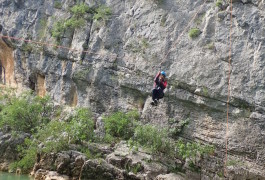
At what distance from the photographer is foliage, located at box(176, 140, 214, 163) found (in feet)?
47.5

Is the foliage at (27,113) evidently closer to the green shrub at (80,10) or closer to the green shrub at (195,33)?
the green shrub at (80,10)

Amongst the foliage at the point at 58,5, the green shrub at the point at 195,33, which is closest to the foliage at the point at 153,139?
the green shrub at the point at 195,33

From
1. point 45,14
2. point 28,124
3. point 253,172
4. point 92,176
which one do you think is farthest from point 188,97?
point 45,14

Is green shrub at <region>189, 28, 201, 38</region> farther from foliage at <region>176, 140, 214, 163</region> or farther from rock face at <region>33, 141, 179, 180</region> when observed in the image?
rock face at <region>33, 141, 179, 180</region>

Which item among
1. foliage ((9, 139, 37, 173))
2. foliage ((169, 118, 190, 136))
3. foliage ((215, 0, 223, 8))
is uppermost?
foliage ((215, 0, 223, 8))

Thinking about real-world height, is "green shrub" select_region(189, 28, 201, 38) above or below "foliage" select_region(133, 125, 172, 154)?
above

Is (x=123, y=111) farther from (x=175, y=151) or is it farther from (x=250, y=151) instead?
(x=250, y=151)

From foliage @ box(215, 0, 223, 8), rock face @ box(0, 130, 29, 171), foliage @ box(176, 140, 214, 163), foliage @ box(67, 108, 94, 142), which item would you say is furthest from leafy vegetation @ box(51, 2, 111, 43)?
foliage @ box(176, 140, 214, 163)

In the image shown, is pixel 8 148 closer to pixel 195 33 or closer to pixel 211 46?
pixel 195 33

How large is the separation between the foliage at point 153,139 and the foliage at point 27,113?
471cm

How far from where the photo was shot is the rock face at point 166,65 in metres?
15.0

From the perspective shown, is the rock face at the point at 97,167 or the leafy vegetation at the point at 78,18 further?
the leafy vegetation at the point at 78,18

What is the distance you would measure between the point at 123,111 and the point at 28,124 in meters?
4.47

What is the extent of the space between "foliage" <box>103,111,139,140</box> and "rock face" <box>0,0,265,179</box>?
0.83 metres
